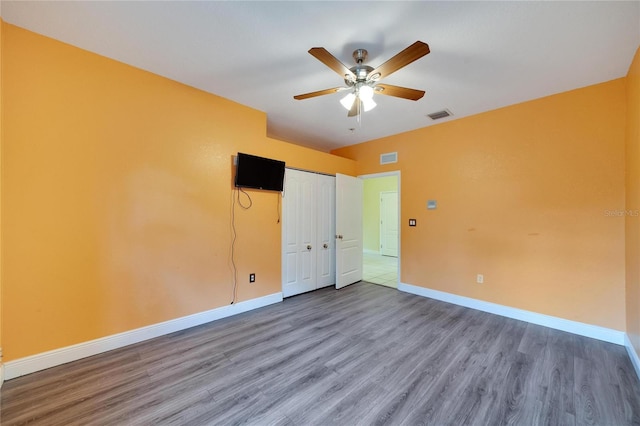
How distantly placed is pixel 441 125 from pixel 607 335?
3.22 m

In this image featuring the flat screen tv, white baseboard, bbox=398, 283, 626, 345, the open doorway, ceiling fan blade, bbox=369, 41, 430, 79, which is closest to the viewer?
ceiling fan blade, bbox=369, 41, 430, 79

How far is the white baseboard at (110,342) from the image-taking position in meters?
2.00

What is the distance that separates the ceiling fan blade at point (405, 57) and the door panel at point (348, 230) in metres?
2.52

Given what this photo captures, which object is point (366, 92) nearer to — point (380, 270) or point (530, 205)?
point (530, 205)

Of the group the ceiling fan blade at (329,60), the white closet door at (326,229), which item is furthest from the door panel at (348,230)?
the ceiling fan blade at (329,60)

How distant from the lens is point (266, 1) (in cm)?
172

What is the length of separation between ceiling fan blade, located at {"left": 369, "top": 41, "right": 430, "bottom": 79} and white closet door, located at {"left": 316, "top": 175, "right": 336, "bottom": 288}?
2.45 meters

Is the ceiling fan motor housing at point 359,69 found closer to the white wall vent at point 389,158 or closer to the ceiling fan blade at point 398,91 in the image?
the ceiling fan blade at point 398,91

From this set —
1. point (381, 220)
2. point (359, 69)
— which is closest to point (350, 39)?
point (359, 69)

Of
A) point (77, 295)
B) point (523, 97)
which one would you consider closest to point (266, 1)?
point (77, 295)

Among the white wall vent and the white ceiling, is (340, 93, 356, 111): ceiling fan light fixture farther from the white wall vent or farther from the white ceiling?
the white wall vent

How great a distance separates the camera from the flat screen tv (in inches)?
127

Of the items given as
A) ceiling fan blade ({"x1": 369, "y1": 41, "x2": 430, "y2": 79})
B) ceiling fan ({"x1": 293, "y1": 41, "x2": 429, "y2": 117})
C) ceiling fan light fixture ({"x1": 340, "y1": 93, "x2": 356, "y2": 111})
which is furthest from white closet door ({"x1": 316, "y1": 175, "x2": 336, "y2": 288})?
ceiling fan blade ({"x1": 369, "y1": 41, "x2": 430, "y2": 79})

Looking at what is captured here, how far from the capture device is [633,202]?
2258mm
